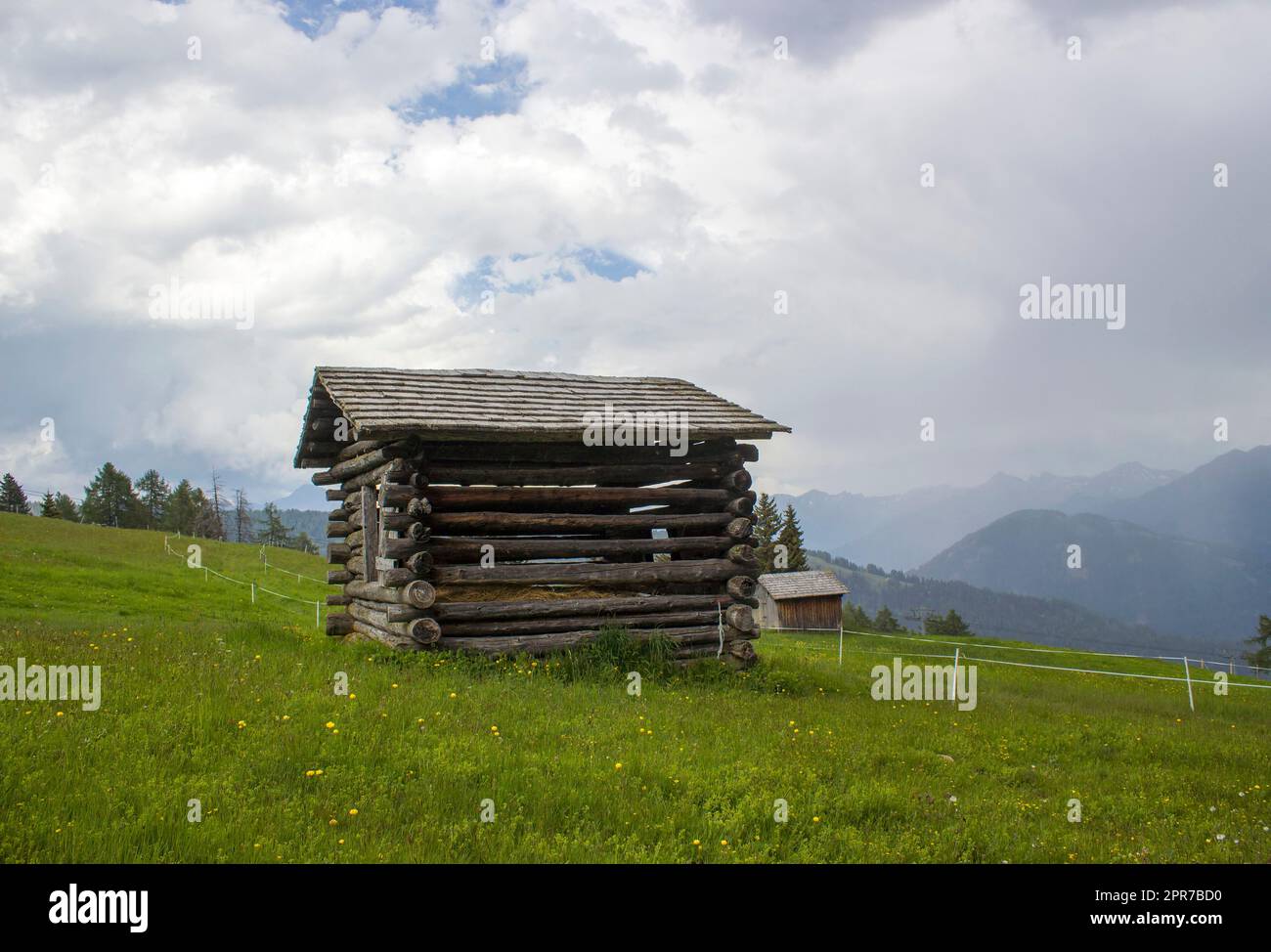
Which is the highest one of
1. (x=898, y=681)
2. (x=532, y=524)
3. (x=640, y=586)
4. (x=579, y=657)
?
(x=532, y=524)

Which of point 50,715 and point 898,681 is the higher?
point 50,715

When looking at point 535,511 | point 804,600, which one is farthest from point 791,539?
point 535,511

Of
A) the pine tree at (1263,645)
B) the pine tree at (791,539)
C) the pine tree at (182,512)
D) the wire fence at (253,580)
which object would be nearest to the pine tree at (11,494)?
the pine tree at (182,512)

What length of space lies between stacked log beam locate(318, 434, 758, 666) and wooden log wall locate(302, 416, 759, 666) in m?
0.02

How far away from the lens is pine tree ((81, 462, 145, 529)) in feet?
239

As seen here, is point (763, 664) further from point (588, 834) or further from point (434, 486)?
point (588, 834)

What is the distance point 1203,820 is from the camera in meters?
7.44

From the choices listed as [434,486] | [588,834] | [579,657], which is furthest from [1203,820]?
[434,486]

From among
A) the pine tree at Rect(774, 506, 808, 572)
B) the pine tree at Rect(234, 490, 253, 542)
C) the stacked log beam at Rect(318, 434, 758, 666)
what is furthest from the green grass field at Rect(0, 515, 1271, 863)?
the pine tree at Rect(234, 490, 253, 542)

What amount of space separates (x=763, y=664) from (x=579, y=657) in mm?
3451

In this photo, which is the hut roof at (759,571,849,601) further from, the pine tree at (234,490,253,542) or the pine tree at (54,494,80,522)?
the pine tree at (234,490,253,542)

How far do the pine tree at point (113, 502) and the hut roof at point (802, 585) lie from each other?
58.4 m
